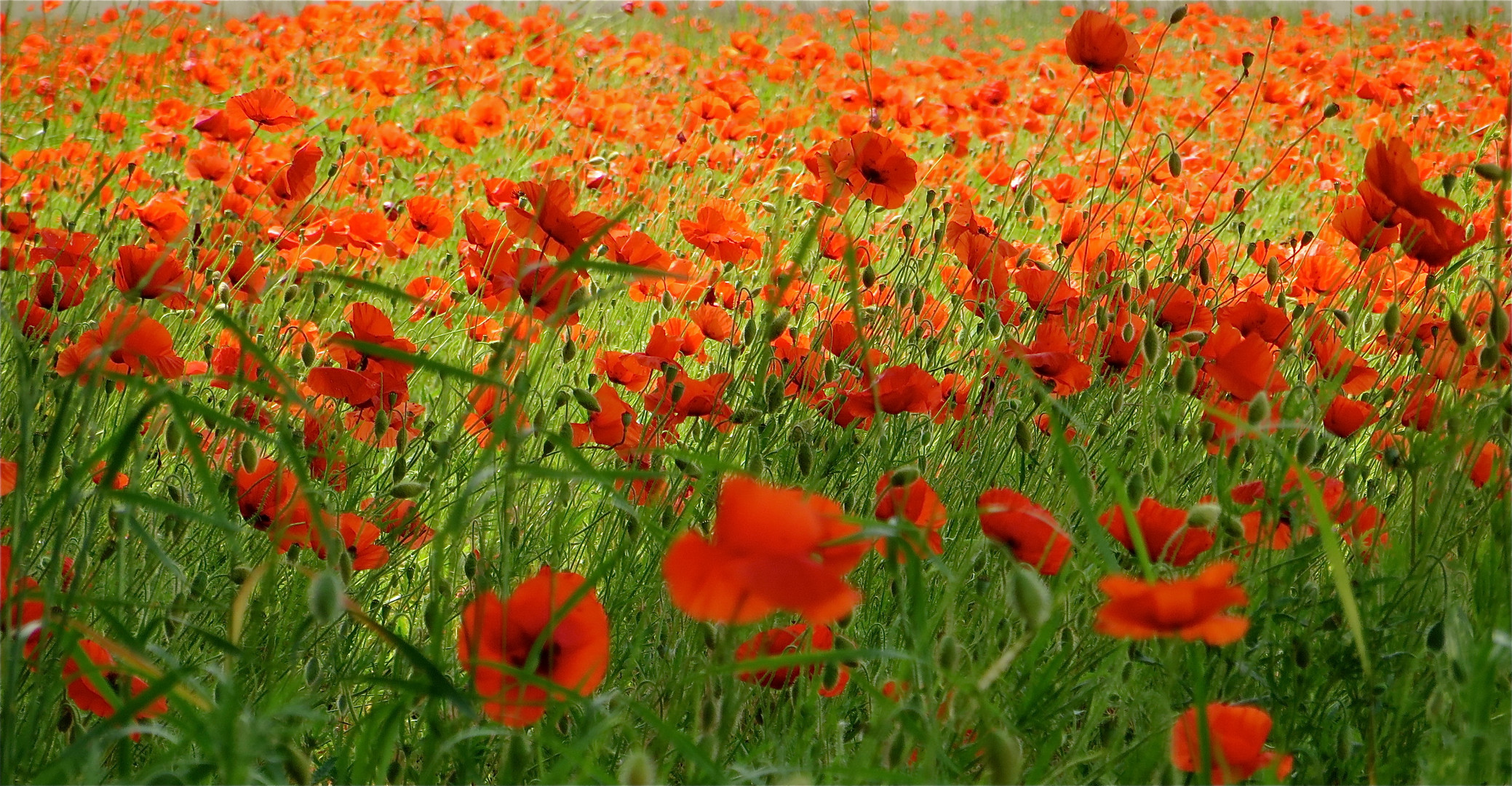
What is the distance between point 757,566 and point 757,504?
0.12 feet

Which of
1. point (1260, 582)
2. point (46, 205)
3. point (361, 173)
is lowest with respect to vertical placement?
point (46, 205)

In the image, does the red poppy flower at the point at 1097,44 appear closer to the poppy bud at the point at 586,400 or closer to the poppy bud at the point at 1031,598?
the poppy bud at the point at 586,400

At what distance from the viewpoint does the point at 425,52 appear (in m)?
5.43

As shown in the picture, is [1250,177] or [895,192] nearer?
[895,192]

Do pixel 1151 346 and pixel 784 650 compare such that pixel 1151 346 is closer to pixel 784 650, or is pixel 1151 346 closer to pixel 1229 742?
pixel 784 650

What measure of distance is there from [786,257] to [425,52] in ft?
9.17

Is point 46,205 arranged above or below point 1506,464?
below

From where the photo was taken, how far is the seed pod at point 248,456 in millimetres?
1306

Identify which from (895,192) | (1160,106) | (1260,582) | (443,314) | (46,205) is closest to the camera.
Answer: (1260,582)

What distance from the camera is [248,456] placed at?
132 centimetres

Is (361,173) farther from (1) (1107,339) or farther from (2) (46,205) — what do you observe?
(1) (1107,339)

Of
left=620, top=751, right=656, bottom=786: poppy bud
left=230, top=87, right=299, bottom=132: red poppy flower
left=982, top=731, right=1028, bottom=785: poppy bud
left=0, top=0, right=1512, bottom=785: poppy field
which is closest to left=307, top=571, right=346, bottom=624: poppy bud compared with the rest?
left=0, top=0, right=1512, bottom=785: poppy field

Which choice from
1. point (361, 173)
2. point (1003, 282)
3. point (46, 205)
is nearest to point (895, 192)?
point (1003, 282)

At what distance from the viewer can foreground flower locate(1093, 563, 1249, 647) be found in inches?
32.7
